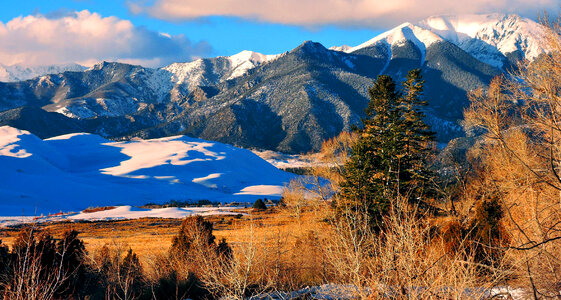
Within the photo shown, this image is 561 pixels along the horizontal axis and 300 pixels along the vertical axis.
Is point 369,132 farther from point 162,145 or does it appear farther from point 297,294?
point 162,145

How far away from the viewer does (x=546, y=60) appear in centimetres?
1136

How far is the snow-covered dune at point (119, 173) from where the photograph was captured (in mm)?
112125

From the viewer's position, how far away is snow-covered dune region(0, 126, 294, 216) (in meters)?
112

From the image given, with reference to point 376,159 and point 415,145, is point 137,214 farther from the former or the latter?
point 376,159

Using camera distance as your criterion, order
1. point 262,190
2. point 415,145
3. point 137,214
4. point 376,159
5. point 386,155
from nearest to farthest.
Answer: point 376,159 < point 386,155 < point 415,145 < point 137,214 < point 262,190

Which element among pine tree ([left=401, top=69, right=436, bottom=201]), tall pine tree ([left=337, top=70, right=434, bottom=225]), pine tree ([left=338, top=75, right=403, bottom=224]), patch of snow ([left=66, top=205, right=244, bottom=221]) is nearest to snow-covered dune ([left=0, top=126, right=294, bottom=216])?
patch of snow ([left=66, top=205, right=244, bottom=221])

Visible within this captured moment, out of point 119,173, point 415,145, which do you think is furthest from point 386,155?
point 119,173

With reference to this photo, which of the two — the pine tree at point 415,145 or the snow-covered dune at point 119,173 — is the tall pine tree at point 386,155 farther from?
the snow-covered dune at point 119,173

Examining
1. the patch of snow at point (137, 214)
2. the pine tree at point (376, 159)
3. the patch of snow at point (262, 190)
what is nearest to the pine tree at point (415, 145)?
the pine tree at point (376, 159)

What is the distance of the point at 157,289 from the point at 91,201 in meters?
109

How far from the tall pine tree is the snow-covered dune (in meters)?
90.1

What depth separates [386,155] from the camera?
32844mm

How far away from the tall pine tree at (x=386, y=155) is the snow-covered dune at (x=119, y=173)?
3549 inches

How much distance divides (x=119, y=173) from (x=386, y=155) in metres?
131
